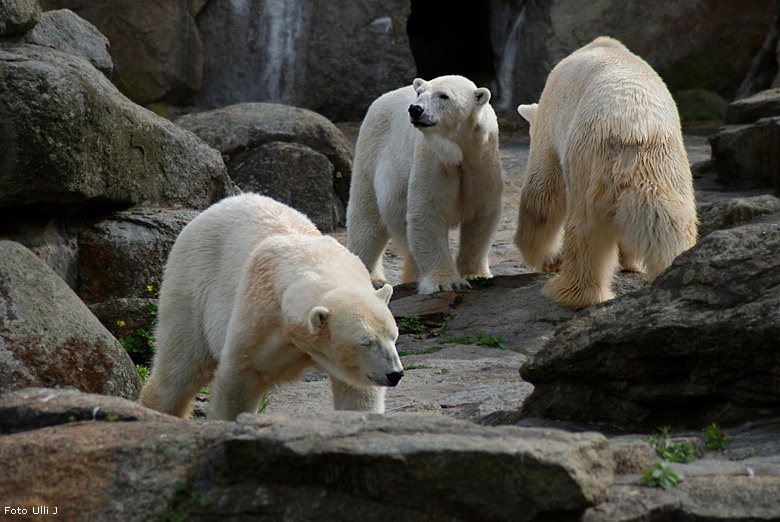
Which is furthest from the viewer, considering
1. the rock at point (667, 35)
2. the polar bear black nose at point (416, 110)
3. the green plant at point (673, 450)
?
the rock at point (667, 35)

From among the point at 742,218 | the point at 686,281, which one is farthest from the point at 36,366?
the point at 742,218

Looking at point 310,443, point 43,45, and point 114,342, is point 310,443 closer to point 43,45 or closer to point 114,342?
point 114,342

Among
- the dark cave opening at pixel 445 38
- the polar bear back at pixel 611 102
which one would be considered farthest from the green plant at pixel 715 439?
the dark cave opening at pixel 445 38

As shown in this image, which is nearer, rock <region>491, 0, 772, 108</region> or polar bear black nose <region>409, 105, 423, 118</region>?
polar bear black nose <region>409, 105, 423, 118</region>

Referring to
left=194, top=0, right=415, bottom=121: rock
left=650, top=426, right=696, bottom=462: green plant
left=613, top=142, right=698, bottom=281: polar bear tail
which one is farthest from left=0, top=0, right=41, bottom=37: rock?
left=194, top=0, right=415, bottom=121: rock

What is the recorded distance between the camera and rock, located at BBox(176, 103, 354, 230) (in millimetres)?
9570

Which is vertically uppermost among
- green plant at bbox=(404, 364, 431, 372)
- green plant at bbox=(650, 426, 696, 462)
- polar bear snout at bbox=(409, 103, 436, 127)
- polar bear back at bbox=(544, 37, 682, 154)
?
polar bear back at bbox=(544, 37, 682, 154)

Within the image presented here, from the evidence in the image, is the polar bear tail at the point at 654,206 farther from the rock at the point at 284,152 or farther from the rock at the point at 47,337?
the rock at the point at 284,152

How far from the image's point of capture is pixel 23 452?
8.63ft

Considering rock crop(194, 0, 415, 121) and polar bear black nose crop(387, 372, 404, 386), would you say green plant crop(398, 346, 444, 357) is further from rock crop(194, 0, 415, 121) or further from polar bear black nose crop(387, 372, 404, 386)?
rock crop(194, 0, 415, 121)

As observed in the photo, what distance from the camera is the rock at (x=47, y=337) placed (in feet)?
12.7

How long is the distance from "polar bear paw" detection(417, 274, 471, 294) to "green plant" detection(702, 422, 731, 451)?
12.0 ft

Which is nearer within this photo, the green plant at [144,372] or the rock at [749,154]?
the green plant at [144,372]

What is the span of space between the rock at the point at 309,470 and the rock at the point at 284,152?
691 centimetres
